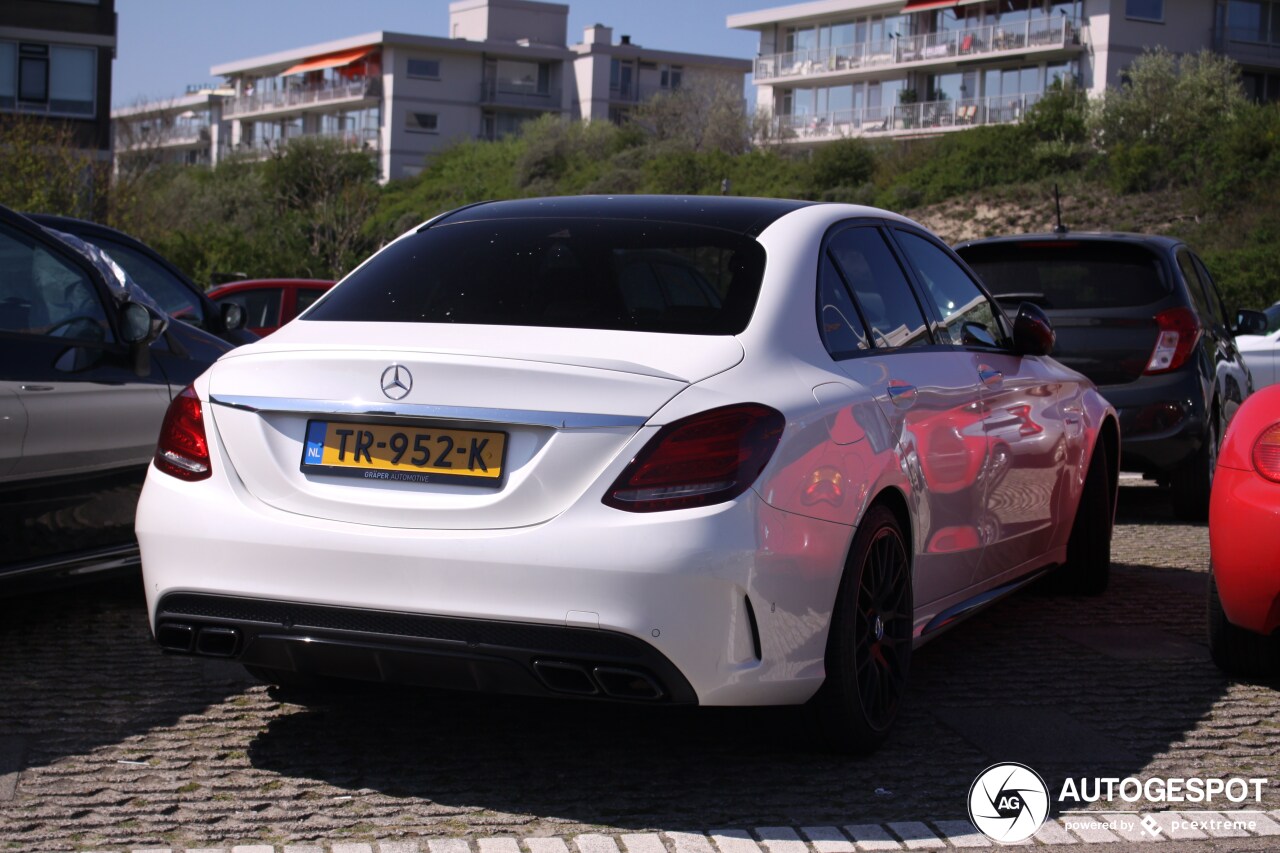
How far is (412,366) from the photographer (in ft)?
12.9

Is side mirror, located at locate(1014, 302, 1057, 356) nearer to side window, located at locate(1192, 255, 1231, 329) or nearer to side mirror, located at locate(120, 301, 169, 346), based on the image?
side mirror, located at locate(120, 301, 169, 346)

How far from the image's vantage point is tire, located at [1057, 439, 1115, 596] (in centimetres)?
700

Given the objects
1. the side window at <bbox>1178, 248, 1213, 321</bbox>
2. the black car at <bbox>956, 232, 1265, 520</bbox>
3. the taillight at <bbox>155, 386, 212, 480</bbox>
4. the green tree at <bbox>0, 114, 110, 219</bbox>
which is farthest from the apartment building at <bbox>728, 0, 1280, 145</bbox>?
the taillight at <bbox>155, 386, 212, 480</bbox>

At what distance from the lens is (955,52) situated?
68.8m

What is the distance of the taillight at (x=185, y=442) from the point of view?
13.6ft

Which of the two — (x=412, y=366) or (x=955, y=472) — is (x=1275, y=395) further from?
(x=412, y=366)

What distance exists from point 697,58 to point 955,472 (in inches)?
4142

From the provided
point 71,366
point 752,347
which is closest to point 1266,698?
point 752,347

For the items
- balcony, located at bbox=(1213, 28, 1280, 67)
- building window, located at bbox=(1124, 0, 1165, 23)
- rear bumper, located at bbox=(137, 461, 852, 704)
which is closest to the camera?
rear bumper, located at bbox=(137, 461, 852, 704)

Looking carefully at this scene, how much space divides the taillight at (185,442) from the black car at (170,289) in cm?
423

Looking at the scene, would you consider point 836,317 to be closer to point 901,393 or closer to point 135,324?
point 901,393

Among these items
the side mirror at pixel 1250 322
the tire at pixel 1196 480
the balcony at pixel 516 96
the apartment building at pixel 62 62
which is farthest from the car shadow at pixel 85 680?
the balcony at pixel 516 96

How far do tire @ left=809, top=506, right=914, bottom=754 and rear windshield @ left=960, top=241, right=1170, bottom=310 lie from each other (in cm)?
507
